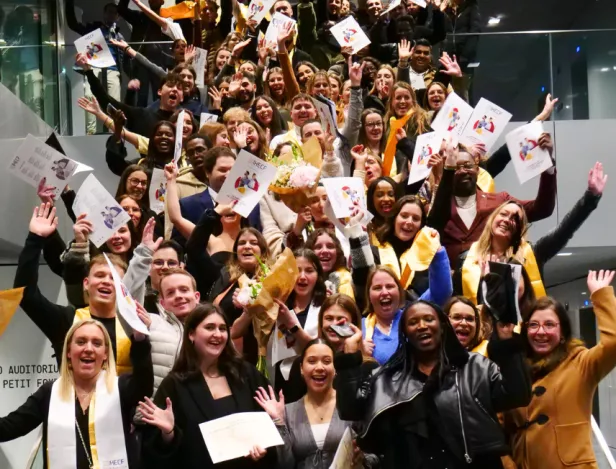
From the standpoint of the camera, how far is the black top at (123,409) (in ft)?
16.3

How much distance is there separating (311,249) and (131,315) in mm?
1960

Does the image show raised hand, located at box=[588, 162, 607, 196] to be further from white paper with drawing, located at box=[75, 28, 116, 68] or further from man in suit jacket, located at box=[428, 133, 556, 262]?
white paper with drawing, located at box=[75, 28, 116, 68]

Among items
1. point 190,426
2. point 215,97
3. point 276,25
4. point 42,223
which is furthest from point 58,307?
point 276,25

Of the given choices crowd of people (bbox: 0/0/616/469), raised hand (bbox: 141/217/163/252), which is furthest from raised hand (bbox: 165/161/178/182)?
raised hand (bbox: 141/217/163/252)

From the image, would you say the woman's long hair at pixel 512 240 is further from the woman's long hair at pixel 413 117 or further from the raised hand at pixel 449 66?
the raised hand at pixel 449 66

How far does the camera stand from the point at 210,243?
277 inches

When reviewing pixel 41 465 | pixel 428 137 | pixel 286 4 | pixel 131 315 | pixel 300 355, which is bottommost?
pixel 41 465

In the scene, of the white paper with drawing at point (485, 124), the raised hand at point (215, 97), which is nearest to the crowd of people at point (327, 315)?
the white paper with drawing at point (485, 124)

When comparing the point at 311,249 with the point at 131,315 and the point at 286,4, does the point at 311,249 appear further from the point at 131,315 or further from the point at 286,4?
the point at 286,4

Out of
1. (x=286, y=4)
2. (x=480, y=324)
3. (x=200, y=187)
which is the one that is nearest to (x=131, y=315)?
(x=480, y=324)

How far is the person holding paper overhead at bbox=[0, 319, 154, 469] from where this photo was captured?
4.94 meters

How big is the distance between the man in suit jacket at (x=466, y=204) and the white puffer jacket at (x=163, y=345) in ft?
7.89

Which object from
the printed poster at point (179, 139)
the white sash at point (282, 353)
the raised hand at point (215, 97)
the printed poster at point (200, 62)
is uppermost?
the printed poster at point (200, 62)

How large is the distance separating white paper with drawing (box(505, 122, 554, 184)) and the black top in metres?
3.30
